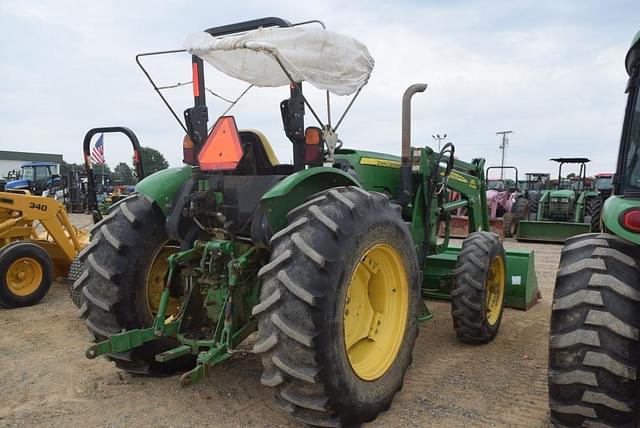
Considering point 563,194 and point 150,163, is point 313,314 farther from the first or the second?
point 150,163

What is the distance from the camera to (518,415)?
130 inches

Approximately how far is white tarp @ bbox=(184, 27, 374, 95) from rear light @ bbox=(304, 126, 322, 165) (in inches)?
11.9

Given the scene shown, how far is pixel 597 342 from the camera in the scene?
249cm

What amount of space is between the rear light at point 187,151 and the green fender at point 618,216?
111 inches

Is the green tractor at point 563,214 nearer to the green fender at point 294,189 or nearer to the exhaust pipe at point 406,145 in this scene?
the exhaust pipe at point 406,145

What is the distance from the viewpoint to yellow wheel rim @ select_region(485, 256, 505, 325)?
5266mm

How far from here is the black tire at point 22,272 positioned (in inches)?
247

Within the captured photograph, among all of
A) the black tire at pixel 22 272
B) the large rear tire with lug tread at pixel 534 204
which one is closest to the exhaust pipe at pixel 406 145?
the black tire at pixel 22 272

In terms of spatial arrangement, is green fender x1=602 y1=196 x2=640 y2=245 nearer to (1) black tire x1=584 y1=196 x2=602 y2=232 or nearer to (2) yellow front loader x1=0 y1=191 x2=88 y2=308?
(2) yellow front loader x1=0 y1=191 x2=88 y2=308

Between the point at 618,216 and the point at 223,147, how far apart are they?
8.00 feet

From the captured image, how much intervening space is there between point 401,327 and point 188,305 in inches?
59.9

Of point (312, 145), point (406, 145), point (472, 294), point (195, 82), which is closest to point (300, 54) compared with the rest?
point (312, 145)

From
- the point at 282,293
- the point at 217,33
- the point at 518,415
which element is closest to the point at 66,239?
the point at 217,33

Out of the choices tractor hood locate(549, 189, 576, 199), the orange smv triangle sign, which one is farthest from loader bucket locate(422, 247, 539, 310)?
tractor hood locate(549, 189, 576, 199)
